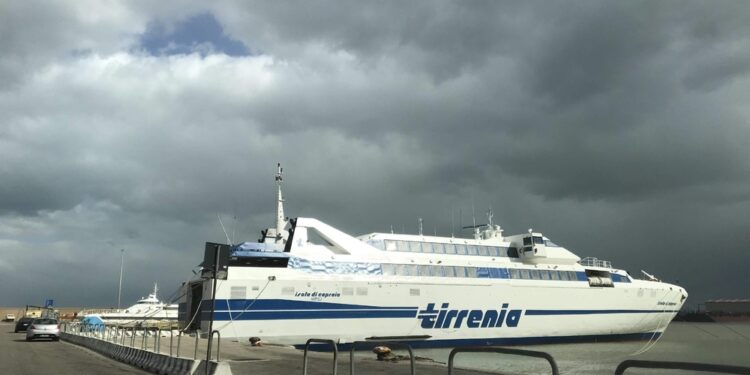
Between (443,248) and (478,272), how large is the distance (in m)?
2.80

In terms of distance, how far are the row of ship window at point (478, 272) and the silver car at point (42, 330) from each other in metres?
20.3

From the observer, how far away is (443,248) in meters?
34.7

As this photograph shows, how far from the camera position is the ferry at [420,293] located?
88.6ft

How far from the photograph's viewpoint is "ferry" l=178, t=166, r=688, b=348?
88.6ft

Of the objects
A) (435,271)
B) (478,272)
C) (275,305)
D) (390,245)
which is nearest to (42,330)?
(275,305)

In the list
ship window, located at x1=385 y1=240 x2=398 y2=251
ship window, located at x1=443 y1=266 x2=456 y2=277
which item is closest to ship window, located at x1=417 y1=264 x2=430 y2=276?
ship window, located at x1=443 y1=266 x2=456 y2=277

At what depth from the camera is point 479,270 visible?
1324 inches

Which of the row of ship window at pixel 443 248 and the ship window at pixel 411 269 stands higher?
the row of ship window at pixel 443 248

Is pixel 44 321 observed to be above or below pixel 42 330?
above

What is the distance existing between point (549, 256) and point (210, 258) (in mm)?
31354

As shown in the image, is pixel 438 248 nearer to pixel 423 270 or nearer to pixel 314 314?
pixel 423 270

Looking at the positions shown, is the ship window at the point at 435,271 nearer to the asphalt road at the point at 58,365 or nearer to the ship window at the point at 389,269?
the ship window at the point at 389,269

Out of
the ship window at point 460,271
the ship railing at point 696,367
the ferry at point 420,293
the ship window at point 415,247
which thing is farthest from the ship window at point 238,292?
the ship railing at point 696,367

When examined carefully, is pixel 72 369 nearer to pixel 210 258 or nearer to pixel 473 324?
pixel 210 258
